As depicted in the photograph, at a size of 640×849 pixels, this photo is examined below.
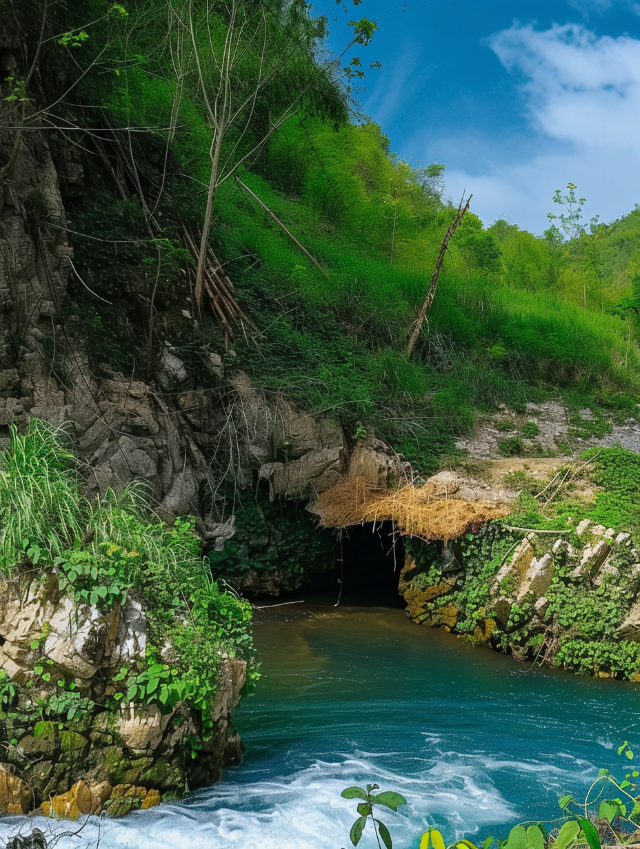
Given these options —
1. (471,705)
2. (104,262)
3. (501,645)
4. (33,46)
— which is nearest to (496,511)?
(501,645)

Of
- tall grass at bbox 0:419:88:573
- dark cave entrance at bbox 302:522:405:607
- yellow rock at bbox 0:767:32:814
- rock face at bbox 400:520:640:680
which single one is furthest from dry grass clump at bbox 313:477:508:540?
yellow rock at bbox 0:767:32:814

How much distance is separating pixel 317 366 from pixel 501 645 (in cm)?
493

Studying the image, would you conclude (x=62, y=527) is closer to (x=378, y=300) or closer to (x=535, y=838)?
(x=535, y=838)

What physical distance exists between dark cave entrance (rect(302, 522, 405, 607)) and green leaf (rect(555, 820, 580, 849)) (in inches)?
316

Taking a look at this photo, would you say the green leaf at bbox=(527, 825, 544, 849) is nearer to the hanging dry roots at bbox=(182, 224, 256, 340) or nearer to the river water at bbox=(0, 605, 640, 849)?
the river water at bbox=(0, 605, 640, 849)

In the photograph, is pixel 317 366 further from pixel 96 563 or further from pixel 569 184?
pixel 569 184

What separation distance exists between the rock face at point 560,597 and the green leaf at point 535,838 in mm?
6032

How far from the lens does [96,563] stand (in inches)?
191

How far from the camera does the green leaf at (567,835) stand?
2.38 metres

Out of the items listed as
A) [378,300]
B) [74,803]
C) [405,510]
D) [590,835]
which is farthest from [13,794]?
[378,300]

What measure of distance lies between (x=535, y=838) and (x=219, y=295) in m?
9.83

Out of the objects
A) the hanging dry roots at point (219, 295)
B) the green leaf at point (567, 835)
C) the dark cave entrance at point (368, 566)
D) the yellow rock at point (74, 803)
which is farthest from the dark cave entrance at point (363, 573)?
the green leaf at point (567, 835)

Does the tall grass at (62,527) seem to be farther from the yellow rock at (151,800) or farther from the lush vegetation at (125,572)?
the yellow rock at (151,800)

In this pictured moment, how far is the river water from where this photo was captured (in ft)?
15.3
